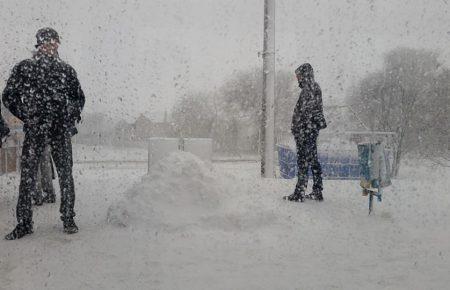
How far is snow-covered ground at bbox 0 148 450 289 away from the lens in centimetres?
312

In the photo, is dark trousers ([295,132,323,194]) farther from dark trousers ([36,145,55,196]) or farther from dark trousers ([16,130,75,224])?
dark trousers ([36,145,55,196])

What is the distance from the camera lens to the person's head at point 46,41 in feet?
14.5

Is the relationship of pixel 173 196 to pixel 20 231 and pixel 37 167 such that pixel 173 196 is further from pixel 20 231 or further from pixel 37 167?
pixel 20 231

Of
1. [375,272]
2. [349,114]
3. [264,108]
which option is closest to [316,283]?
[375,272]

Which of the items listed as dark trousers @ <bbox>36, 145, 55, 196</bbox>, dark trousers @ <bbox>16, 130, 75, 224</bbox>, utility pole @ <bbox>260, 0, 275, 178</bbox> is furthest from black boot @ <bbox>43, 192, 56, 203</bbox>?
utility pole @ <bbox>260, 0, 275, 178</bbox>

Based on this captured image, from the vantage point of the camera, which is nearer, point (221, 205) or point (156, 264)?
point (156, 264)

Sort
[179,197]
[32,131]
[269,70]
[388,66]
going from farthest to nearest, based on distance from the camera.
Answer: [388,66]
[269,70]
[179,197]
[32,131]

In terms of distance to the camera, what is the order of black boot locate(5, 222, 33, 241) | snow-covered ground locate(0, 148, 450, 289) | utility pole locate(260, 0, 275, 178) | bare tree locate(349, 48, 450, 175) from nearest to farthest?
snow-covered ground locate(0, 148, 450, 289)
black boot locate(5, 222, 33, 241)
utility pole locate(260, 0, 275, 178)
bare tree locate(349, 48, 450, 175)

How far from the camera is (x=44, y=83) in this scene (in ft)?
14.3

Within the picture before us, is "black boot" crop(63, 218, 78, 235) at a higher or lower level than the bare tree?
lower

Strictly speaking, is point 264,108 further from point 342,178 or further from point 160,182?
point 160,182

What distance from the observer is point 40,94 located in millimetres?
4352

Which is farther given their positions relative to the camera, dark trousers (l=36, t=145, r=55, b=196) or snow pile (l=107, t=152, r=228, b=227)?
dark trousers (l=36, t=145, r=55, b=196)

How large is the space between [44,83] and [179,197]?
1870 millimetres
